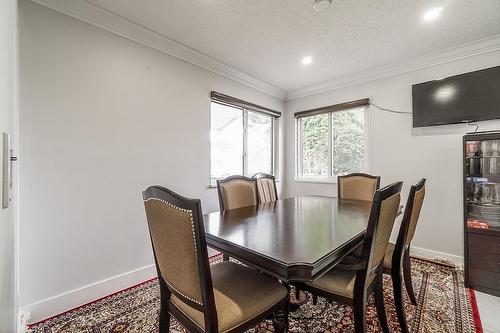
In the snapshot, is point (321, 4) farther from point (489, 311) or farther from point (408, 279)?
point (489, 311)

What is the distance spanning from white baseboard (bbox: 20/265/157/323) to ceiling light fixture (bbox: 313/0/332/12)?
2875 mm

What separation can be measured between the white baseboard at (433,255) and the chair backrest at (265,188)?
1920 millimetres

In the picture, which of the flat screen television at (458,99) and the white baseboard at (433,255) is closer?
the flat screen television at (458,99)

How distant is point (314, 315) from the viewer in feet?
5.45

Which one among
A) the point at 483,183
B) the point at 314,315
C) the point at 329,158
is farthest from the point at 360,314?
the point at 329,158

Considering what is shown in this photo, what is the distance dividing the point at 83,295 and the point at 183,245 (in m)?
1.64

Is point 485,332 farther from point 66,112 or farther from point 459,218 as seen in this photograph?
point 66,112

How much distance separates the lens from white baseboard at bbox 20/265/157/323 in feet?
5.33

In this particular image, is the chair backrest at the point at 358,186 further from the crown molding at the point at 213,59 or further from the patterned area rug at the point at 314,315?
the crown molding at the point at 213,59

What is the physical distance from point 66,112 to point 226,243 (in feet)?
5.64

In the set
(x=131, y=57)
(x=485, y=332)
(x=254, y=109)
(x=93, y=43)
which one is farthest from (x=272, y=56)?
(x=485, y=332)

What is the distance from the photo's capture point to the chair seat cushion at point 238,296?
0.97m

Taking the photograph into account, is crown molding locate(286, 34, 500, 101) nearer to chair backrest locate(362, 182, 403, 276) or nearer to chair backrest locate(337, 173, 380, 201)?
chair backrest locate(337, 173, 380, 201)

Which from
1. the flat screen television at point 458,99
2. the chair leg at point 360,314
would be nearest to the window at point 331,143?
the flat screen television at point 458,99
